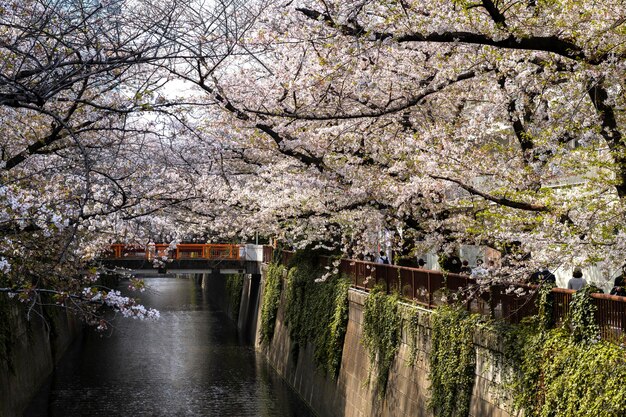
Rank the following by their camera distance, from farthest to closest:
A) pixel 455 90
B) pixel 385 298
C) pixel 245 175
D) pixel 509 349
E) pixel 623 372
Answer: pixel 245 175 < pixel 385 298 < pixel 455 90 < pixel 509 349 < pixel 623 372

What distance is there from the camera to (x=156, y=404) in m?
25.9

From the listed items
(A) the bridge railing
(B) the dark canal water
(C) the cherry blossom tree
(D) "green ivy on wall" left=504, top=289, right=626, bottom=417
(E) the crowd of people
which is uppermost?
(C) the cherry blossom tree

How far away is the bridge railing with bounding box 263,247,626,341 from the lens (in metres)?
10.4

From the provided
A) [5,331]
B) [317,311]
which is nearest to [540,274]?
[317,311]

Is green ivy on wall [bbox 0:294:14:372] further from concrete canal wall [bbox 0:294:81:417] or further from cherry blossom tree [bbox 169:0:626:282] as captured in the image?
cherry blossom tree [bbox 169:0:626:282]

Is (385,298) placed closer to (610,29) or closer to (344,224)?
(344,224)

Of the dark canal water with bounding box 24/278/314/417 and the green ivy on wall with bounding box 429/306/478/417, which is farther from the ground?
the green ivy on wall with bounding box 429/306/478/417

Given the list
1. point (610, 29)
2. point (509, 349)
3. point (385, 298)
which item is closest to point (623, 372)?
point (509, 349)

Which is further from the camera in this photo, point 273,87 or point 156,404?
point 156,404

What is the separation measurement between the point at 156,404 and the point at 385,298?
1010 cm

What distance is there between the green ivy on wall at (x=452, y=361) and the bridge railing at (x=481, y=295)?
307mm

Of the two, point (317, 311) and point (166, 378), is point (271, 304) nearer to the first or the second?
point (166, 378)

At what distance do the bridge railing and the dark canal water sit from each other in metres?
5.44

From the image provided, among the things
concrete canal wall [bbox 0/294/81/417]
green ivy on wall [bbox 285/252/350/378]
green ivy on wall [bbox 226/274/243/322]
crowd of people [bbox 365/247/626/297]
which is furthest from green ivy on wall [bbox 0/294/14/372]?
green ivy on wall [bbox 226/274/243/322]
